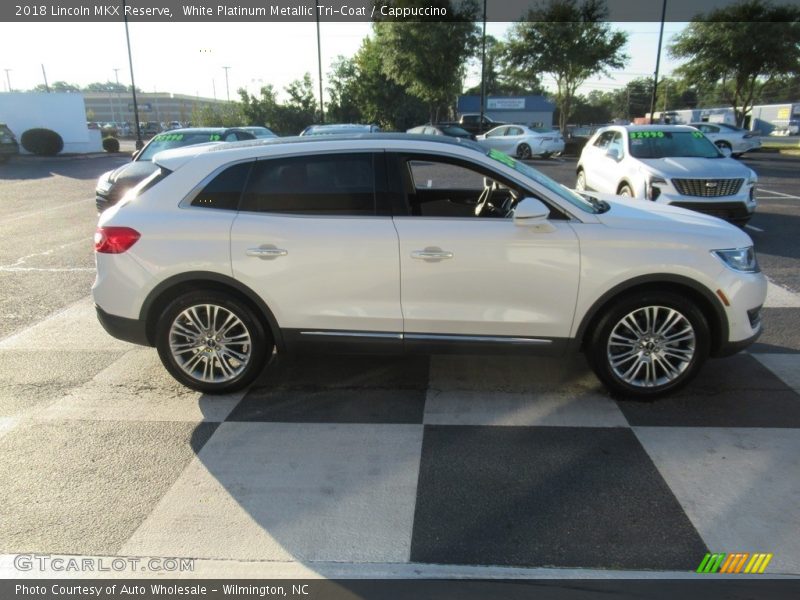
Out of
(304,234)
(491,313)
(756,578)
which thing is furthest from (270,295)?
(756,578)

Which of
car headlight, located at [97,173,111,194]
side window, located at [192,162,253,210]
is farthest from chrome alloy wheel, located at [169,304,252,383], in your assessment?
car headlight, located at [97,173,111,194]

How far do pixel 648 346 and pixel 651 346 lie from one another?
0.02m

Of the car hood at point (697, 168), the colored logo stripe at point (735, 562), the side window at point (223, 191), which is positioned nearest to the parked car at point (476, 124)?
the car hood at point (697, 168)

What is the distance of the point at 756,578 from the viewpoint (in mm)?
2562

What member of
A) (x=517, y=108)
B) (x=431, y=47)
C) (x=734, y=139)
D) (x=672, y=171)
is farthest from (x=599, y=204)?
(x=517, y=108)

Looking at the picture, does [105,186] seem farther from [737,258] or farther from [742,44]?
[742,44]

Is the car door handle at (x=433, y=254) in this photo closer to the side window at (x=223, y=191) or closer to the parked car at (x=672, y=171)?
the side window at (x=223, y=191)

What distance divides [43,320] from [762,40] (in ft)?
115

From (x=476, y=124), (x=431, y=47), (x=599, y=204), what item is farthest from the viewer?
(x=476, y=124)

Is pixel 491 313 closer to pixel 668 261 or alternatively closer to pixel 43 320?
pixel 668 261

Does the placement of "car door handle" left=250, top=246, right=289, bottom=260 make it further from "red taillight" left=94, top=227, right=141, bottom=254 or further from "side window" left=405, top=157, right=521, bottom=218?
"side window" left=405, top=157, right=521, bottom=218

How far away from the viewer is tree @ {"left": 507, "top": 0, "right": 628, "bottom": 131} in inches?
1287

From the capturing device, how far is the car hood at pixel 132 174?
9.82m

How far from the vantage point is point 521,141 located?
2534 centimetres
